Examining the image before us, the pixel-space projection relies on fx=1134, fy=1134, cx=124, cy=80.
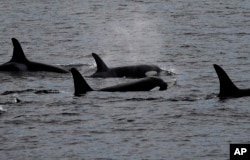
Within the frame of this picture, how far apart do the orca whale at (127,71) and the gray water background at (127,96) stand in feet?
1.85

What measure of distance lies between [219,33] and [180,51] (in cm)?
690

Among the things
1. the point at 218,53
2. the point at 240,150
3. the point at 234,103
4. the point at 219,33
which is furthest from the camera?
the point at 219,33

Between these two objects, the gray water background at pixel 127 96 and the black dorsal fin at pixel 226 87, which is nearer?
the gray water background at pixel 127 96

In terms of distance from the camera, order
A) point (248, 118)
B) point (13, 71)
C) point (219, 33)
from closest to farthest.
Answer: point (248, 118) → point (13, 71) → point (219, 33)

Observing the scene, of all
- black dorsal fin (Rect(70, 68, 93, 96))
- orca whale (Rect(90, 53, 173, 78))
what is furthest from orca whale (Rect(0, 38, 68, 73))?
black dorsal fin (Rect(70, 68, 93, 96))

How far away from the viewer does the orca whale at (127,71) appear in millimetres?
32031

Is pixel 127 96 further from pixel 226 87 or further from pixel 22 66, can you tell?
pixel 22 66

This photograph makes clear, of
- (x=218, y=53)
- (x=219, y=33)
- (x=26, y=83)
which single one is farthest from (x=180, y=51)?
(x=26, y=83)

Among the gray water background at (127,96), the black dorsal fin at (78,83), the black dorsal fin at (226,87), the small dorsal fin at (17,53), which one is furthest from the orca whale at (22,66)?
the black dorsal fin at (226,87)

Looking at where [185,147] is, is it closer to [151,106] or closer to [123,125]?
[123,125]

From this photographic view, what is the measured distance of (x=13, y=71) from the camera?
32969 mm

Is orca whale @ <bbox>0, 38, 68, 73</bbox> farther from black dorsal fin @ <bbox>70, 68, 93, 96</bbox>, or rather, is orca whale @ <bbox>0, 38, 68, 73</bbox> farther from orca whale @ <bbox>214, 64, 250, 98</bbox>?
orca whale @ <bbox>214, 64, 250, 98</bbox>

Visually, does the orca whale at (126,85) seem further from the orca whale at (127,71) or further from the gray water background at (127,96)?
the orca whale at (127,71)

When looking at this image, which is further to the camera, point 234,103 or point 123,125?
point 234,103
